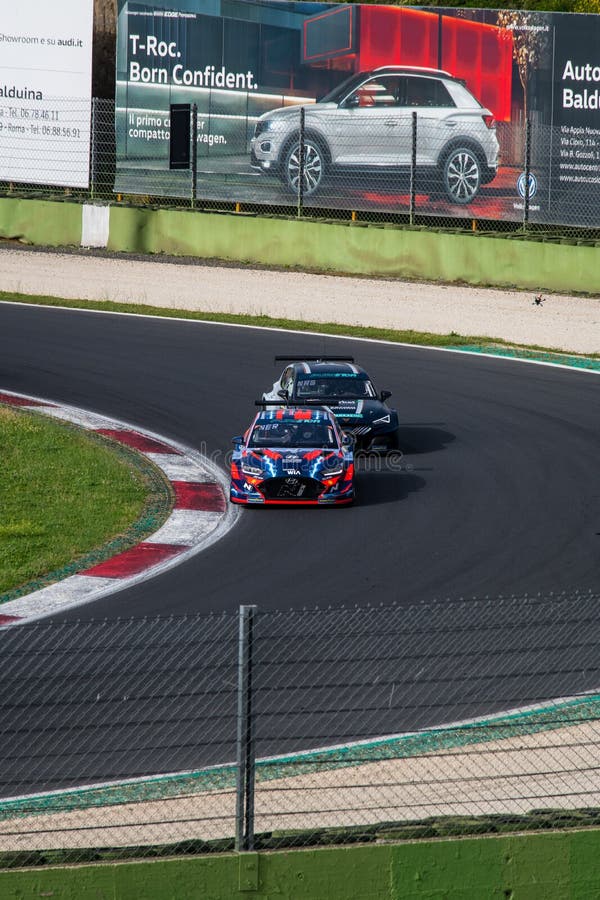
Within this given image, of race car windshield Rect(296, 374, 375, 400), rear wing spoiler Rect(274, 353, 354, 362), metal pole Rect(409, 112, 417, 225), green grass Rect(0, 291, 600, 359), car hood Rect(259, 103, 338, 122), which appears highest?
car hood Rect(259, 103, 338, 122)

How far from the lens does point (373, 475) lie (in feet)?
58.1

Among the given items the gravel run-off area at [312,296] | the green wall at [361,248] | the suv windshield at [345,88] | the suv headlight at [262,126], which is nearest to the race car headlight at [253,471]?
the gravel run-off area at [312,296]

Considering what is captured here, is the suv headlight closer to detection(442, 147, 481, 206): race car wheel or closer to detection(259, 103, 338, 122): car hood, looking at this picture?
detection(259, 103, 338, 122): car hood

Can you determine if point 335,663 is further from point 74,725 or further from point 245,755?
point 245,755

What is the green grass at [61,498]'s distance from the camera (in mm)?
14180

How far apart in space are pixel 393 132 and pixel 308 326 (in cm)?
433

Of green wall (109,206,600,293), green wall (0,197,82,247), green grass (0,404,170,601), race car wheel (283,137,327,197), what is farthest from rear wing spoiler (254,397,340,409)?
green wall (0,197,82,247)

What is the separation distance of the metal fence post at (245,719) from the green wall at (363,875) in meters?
0.35

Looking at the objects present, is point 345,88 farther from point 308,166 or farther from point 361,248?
point 361,248

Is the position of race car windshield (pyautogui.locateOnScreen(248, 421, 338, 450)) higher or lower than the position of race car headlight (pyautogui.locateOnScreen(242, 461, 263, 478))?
higher

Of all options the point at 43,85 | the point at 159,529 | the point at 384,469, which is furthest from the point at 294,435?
the point at 43,85

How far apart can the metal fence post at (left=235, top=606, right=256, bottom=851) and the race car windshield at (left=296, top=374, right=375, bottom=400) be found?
1202 centimetres

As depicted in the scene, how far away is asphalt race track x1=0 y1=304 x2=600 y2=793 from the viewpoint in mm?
12836

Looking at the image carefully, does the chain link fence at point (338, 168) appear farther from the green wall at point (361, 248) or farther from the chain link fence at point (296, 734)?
the chain link fence at point (296, 734)
